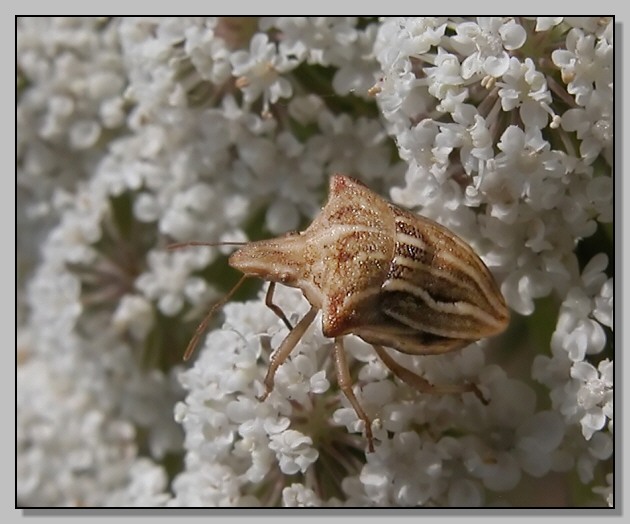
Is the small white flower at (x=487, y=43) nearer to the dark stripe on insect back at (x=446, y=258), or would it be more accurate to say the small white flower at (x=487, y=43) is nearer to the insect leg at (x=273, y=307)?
the dark stripe on insect back at (x=446, y=258)

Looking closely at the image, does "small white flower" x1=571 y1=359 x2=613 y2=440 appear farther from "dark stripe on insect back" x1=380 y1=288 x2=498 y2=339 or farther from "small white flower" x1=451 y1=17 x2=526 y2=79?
"small white flower" x1=451 y1=17 x2=526 y2=79

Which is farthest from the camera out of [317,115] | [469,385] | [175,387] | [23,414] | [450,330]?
[23,414]

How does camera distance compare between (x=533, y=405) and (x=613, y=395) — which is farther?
(x=533, y=405)

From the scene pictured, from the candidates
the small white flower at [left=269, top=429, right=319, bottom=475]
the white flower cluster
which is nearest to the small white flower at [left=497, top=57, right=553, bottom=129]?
the white flower cluster

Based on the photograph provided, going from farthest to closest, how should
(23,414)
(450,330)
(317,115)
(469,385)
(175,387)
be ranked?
(23,414) < (175,387) < (317,115) < (469,385) < (450,330)

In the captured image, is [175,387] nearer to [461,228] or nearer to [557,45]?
[461,228]

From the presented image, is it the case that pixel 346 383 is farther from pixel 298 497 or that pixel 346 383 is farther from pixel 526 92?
pixel 526 92

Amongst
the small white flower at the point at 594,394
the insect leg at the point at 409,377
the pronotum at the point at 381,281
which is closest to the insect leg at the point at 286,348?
the pronotum at the point at 381,281

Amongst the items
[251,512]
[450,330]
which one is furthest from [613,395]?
→ [251,512]
